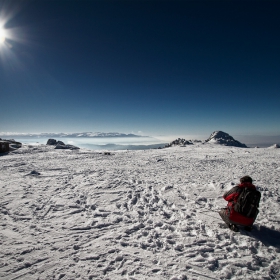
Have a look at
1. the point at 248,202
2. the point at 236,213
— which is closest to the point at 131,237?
the point at 236,213

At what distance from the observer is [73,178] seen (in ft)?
40.1

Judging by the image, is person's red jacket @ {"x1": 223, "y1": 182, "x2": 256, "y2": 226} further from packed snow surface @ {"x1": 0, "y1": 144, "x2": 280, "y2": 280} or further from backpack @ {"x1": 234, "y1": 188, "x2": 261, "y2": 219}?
packed snow surface @ {"x1": 0, "y1": 144, "x2": 280, "y2": 280}

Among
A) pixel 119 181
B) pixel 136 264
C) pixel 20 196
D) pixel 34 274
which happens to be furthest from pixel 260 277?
pixel 20 196

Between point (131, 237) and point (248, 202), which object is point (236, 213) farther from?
point (131, 237)

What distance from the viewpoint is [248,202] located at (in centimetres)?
455

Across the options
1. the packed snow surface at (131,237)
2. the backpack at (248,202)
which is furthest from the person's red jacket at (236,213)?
the packed snow surface at (131,237)

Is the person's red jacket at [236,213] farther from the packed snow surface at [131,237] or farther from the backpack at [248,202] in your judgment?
the packed snow surface at [131,237]

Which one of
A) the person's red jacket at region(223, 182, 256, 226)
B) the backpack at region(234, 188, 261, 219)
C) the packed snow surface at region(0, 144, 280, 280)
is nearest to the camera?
the packed snow surface at region(0, 144, 280, 280)

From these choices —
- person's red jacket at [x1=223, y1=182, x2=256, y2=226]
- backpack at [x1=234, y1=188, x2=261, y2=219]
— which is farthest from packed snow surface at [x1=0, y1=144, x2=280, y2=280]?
backpack at [x1=234, y1=188, x2=261, y2=219]

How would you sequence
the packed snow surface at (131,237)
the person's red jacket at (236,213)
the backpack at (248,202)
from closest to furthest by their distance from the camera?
the packed snow surface at (131,237) → the backpack at (248,202) → the person's red jacket at (236,213)

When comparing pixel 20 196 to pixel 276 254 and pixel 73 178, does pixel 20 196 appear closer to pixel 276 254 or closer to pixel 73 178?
pixel 73 178

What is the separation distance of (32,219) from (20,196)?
3162mm

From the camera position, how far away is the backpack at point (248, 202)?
4.52 meters

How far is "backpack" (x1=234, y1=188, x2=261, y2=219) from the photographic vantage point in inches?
178
